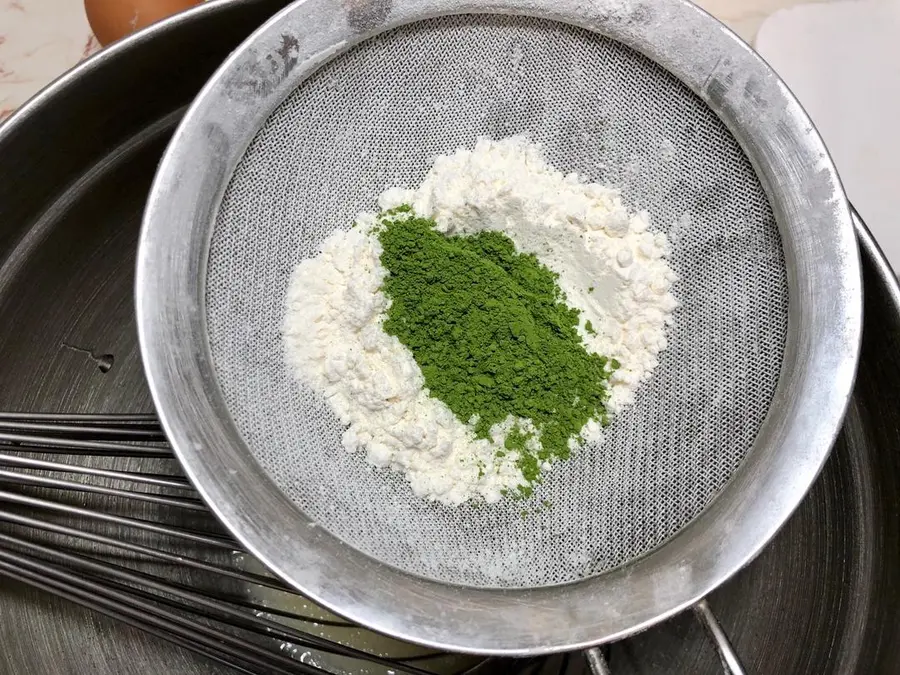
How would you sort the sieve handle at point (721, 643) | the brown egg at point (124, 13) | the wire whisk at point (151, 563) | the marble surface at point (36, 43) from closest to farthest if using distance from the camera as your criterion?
1. the sieve handle at point (721, 643)
2. the wire whisk at point (151, 563)
3. the brown egg at point (124, 13)
4. the marble surface at point (36, 43)

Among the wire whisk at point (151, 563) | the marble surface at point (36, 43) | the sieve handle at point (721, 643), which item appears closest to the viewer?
the sieve handle at point (721, 643)

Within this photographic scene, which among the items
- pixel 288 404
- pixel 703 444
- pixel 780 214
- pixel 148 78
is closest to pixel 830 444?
pixel 703 444

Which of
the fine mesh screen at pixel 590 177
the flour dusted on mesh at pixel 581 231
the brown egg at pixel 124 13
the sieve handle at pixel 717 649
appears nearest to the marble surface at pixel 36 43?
the brown egg at pixel 124 13

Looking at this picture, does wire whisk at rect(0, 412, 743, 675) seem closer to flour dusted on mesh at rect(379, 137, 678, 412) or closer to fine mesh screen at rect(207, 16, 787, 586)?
fine mesh screen at rect(207, 16, 787, 586)

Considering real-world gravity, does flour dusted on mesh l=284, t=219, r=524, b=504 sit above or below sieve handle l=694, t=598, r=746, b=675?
above

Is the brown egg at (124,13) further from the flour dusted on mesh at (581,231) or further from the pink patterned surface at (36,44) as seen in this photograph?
the flour dusted on mesh at (581,231)

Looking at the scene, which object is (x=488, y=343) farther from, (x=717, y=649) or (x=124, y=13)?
(x=124, y=13)

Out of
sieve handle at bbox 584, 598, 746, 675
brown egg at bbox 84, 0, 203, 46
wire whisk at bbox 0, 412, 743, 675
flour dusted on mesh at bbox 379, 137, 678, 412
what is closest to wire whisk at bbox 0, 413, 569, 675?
wire whisk at bbox 0, 412, 743, 675
